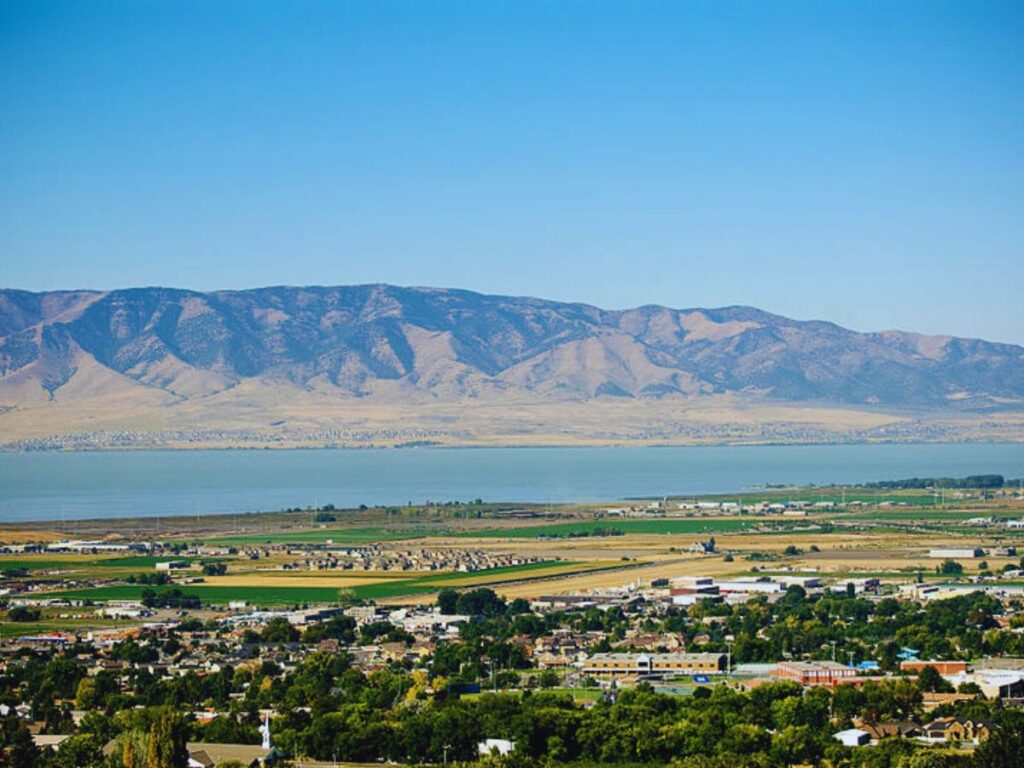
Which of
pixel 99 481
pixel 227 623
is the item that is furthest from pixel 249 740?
pixel 99 481

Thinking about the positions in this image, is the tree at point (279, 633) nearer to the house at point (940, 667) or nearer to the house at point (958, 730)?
the house at point (940, 667)

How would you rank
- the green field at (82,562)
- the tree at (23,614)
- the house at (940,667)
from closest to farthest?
the house at (940,667), the tree at (23,614), the green field at (82,562)

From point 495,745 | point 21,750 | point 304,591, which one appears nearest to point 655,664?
point 495,745

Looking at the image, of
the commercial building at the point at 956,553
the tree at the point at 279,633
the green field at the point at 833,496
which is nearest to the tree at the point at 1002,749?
the tree at the point at 279,633

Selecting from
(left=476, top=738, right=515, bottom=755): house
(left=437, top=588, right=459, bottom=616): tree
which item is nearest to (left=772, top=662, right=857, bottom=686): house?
(left=476, top=738, right=515, bottom=755): house

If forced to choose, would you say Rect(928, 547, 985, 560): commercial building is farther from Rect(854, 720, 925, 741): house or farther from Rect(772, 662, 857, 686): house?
Rect(854, 720, 925, 741): house

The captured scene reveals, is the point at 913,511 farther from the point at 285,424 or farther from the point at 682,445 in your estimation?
the point at 285,424

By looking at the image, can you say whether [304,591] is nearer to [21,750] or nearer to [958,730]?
[958,730]
